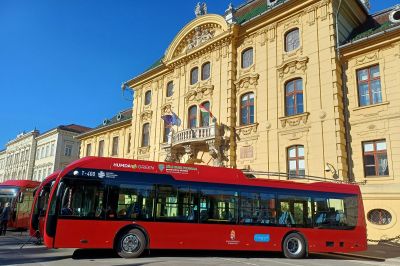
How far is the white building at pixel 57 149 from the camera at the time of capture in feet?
185

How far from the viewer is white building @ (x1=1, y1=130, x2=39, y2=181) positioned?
210 ft

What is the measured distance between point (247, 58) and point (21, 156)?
59.4 m

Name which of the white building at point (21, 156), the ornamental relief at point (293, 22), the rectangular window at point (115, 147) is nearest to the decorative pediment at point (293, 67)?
the ornamental relief at point (293, 22)

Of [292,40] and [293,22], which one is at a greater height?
[293,22]

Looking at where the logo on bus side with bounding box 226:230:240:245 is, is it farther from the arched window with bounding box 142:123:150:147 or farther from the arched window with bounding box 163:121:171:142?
the arched window with bounding box 142:123:150:147

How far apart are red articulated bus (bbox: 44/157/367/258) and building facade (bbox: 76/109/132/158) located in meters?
21.8

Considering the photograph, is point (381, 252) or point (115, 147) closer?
point (381, 252)

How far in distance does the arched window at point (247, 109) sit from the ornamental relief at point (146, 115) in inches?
397

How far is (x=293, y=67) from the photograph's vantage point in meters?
20.9

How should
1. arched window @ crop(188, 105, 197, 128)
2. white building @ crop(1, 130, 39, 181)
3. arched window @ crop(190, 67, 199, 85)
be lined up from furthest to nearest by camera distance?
white building @ crop(1, 130, 39, 181), arched window @ crop(190, 67, 199, 85), arched window @ crop(188, 105, 197, 128)

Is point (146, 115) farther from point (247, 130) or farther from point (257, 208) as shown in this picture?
point (257, 208)

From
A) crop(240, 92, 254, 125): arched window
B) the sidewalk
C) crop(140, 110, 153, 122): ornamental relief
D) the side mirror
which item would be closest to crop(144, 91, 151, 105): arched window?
crop(140, 110, 153, 122): ornamental relief

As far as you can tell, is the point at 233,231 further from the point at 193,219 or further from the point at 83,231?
the point at 83,231

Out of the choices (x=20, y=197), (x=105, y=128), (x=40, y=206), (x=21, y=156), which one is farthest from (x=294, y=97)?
(x=21, y=156)
